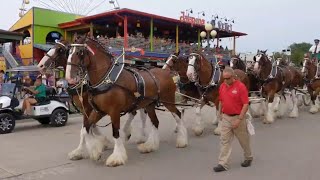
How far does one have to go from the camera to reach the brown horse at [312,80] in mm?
14203

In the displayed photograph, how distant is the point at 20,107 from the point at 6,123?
2.71 feet

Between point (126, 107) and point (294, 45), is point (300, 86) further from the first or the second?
point (294, 45)

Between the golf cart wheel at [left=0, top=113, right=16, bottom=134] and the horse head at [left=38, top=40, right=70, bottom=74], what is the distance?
3633 millimetres

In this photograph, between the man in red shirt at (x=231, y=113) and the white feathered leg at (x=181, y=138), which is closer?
the man in red shirt at (x=231, y=113)

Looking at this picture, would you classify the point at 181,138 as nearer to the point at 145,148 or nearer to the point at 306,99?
the point at 145,148

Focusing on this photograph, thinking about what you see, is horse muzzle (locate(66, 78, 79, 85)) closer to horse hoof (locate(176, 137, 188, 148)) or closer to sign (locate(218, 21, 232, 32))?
horse hoof (locate(176, 137, 188, 148))

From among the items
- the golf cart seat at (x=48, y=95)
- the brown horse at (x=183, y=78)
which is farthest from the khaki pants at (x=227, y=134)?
the golf cart seat at (x=48, y=95)

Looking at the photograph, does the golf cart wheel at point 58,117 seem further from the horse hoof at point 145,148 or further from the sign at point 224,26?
the sign at point 224,26

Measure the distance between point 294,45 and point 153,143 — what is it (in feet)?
292

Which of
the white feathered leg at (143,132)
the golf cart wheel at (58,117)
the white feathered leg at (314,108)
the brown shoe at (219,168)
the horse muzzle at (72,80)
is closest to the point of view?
the brown shoe at (219,168)

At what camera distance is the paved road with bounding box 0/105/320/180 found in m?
6.05

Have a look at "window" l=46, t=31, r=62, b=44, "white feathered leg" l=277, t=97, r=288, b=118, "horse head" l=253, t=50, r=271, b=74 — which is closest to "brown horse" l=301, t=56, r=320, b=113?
"white feathered leg" l=277, t=97, r=288, b=118

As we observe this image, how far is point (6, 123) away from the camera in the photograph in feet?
33.8

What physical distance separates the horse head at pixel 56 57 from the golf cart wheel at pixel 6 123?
143 inches
